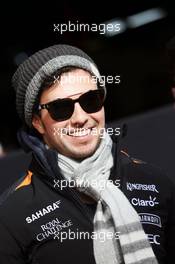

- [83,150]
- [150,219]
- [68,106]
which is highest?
[68,106]

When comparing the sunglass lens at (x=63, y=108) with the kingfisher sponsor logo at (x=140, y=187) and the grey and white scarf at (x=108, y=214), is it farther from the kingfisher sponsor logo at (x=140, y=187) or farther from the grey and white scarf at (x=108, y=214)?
the kingfisher sponsor logo at (x=140, y=187)

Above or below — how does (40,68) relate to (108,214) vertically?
above

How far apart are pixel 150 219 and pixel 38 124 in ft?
1.10

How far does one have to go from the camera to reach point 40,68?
1.14 m

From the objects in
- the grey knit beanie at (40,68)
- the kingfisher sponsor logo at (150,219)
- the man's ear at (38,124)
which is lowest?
the kingfisher sponsor logo at (150,219)

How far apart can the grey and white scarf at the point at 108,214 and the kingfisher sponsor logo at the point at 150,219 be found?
0.05ft

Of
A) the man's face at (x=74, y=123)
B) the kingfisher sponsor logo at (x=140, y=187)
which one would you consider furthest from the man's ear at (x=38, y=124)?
the kingfisher sponsor logo at (x=140, y=187)

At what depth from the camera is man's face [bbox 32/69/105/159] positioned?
116 cm

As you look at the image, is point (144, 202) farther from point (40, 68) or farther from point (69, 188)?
point (40, 68)

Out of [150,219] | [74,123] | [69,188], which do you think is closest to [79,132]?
[74,123]

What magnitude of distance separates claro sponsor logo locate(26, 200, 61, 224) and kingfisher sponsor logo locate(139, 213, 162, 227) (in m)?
0.19

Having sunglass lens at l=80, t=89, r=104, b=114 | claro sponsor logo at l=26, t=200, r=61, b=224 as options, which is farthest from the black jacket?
sunglass lens at l=80, t=89, r=104, b=114

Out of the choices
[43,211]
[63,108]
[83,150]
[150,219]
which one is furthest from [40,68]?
[150,219]

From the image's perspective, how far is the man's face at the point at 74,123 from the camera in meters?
1.16
